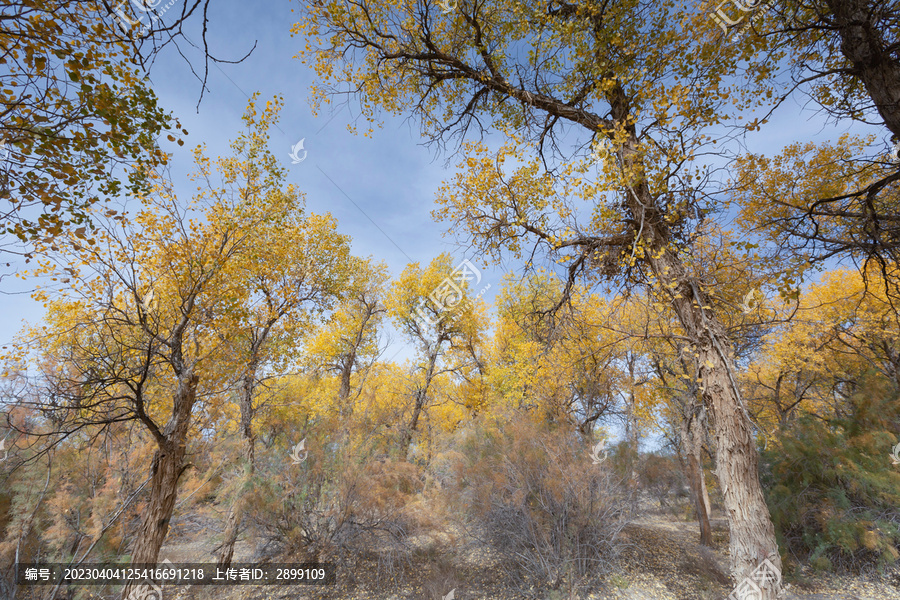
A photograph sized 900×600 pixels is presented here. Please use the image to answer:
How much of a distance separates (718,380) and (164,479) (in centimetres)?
666

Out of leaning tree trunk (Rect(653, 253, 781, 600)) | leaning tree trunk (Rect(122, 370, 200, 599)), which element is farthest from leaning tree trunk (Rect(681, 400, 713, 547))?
leaning tree trunk (Rect(122, 370, 200, 599))

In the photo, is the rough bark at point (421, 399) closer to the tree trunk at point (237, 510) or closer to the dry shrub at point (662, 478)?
the tree trunk at point (237, 510)

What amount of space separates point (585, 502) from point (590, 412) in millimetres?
4873

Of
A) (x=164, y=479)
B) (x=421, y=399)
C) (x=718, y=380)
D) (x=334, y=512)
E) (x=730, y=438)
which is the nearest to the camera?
(x=730, y=438)

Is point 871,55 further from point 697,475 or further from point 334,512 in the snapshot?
point 697,475

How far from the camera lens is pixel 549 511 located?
23.3 ft

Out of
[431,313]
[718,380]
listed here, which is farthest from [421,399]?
[718,380]

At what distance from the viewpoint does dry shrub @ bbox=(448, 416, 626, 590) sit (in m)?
6.83

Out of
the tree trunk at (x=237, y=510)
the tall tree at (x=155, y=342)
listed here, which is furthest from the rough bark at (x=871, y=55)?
the tree trunk at (x=237, y=510)

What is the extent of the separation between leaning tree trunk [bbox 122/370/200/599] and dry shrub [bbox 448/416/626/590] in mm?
6130

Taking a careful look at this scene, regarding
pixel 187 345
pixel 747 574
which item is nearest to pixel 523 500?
pixel 747 574

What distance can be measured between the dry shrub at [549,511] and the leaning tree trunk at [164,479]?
6.13 m

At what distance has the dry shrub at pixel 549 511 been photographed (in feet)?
22.4

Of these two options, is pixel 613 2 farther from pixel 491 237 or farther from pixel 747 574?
pixel 747 574
